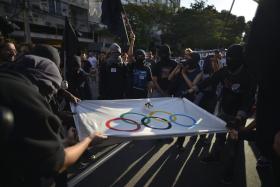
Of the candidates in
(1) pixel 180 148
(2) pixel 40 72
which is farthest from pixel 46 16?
(2) pixel 40 72

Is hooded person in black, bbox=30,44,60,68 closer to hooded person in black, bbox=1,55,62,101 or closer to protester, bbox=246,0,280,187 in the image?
hooded person in black, bbox=1,55,62,101

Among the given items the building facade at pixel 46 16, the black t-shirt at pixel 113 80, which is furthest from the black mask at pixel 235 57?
the building facade at pixel 46 16

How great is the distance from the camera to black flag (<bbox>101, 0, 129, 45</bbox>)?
7090mm

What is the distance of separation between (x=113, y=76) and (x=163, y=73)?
113cm

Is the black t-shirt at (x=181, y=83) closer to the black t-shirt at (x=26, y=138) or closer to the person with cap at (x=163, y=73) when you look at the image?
the person with cap at (x=163, y=73)

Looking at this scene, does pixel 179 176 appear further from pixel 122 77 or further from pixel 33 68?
pixel 33 68

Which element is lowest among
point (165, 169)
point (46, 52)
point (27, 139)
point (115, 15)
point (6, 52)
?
point (165, 169)

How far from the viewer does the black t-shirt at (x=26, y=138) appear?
1.15 meters

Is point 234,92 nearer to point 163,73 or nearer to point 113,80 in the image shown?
point 163,73

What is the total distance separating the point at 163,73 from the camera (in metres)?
6.00

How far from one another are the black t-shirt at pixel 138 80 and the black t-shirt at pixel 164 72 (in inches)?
8.6

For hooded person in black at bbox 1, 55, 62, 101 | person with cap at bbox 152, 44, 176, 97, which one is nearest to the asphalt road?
person with cap at bbox 152, 44, 176, 97

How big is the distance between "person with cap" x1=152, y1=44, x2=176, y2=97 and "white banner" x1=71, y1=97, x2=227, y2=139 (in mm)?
1443

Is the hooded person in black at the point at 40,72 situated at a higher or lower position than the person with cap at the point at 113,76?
higher
